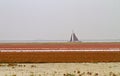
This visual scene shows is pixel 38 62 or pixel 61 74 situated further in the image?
pixel 38 62

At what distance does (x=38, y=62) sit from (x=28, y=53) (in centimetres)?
142

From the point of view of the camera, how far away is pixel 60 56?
43.3 ft

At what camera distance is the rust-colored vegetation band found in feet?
41.2

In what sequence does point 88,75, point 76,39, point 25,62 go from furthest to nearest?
1. point 76,39
2. point 25,62
3. point 88,75

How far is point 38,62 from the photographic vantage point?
12344 millimetres

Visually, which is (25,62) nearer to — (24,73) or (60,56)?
(60,56)

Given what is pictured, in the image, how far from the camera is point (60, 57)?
13039 millimetres

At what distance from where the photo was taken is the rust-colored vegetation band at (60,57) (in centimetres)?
1255

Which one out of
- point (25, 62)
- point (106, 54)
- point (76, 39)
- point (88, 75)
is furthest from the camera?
point (76, 39)

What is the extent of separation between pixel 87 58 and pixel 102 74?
13.4ft

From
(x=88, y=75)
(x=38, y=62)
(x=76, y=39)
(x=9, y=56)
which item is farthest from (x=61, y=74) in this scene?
(x=76, y=39)

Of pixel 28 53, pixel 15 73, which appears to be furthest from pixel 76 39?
pixel 15 73

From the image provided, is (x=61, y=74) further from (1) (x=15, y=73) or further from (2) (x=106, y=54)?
(2) (x=106, y=54)

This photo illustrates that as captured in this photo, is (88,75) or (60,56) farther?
(60,56)
